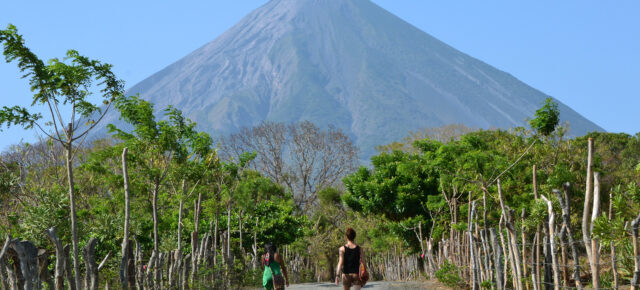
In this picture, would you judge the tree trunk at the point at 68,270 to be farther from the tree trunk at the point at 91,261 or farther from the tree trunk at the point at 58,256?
the tree trunk at the point at 58,256

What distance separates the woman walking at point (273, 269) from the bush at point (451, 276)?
19.8ft

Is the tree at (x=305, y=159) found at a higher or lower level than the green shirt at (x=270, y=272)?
higher

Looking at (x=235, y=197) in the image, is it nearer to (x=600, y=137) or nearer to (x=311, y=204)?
(x=311, y=204)

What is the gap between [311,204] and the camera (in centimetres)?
4688

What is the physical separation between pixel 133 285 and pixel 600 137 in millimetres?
38881

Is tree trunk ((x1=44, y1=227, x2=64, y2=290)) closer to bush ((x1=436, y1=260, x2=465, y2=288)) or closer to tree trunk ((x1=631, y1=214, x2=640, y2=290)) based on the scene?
tree trunk ((x1=631, y1=214, x2=640, y2=290))

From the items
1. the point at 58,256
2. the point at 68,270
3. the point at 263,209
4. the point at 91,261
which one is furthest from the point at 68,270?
the point at 263,209

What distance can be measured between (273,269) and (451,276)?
6.21 meters

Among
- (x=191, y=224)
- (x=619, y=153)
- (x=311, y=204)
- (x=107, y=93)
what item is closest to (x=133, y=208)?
(x=191, y=224)

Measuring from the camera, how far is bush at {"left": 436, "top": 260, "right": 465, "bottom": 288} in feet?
54.4

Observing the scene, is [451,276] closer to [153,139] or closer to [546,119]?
[546,119]

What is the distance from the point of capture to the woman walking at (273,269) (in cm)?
1209

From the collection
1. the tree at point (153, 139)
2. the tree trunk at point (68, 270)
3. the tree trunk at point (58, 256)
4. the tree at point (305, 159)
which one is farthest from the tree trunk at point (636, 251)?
the tree at point (305, 159)

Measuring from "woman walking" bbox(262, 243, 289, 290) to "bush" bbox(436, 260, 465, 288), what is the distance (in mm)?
6032
